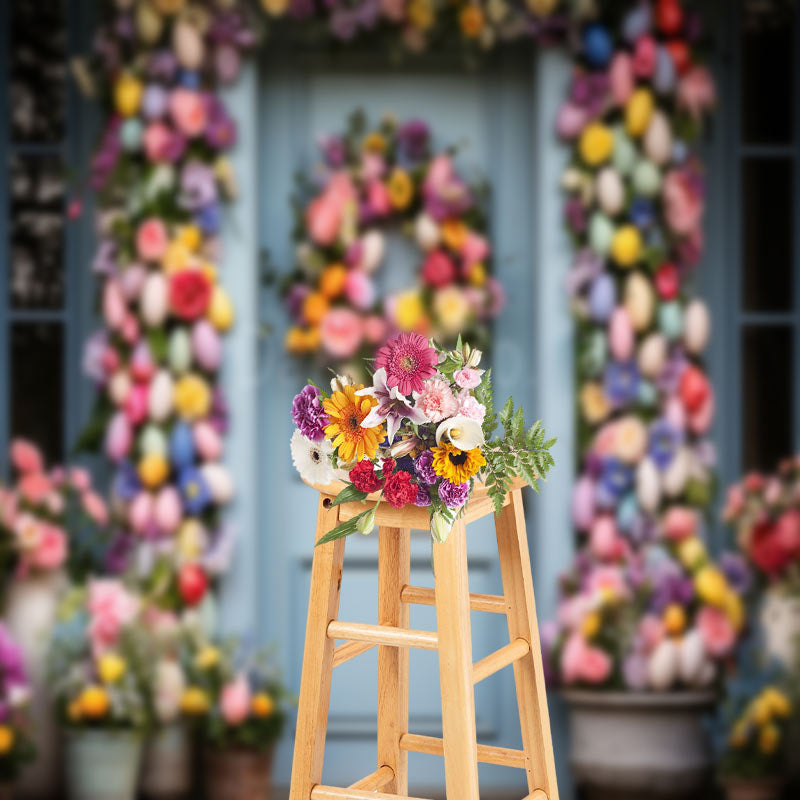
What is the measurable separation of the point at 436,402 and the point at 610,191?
181 centimetres

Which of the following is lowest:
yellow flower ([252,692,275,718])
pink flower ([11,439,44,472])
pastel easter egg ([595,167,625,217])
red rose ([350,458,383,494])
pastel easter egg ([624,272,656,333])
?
yellow flower ([252,692,275,718])

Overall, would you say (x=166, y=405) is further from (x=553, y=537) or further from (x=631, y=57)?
(x=631, y=57)

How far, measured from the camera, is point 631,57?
10.3ft

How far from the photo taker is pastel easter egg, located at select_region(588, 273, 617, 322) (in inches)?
121

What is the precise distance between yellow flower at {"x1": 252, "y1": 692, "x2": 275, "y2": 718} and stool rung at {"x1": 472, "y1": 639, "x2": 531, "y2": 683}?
4.99 ft

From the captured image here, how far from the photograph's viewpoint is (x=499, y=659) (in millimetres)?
1551

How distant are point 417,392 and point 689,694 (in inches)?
73.9

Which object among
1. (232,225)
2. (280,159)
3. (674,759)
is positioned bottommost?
(674,759)

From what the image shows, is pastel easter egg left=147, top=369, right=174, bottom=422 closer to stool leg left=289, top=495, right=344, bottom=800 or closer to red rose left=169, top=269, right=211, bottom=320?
red rose left=169, top=269, right=211, bottom=320

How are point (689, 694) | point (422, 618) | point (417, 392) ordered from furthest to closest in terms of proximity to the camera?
1. point (422, 618)
2. point (689, 694)
3. point (417, 392)

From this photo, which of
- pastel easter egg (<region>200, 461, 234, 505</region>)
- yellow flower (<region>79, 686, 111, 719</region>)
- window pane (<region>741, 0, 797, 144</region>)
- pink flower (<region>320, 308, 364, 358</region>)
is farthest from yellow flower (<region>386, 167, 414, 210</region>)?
yellow flower (<region>79, 686, 111, 719</region>)

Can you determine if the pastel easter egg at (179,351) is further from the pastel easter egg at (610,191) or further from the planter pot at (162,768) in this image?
the pastel easter egg at (610,191)

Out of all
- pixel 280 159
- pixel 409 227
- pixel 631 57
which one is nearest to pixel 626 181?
pixel 631 57

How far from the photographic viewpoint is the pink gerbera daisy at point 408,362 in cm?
144
